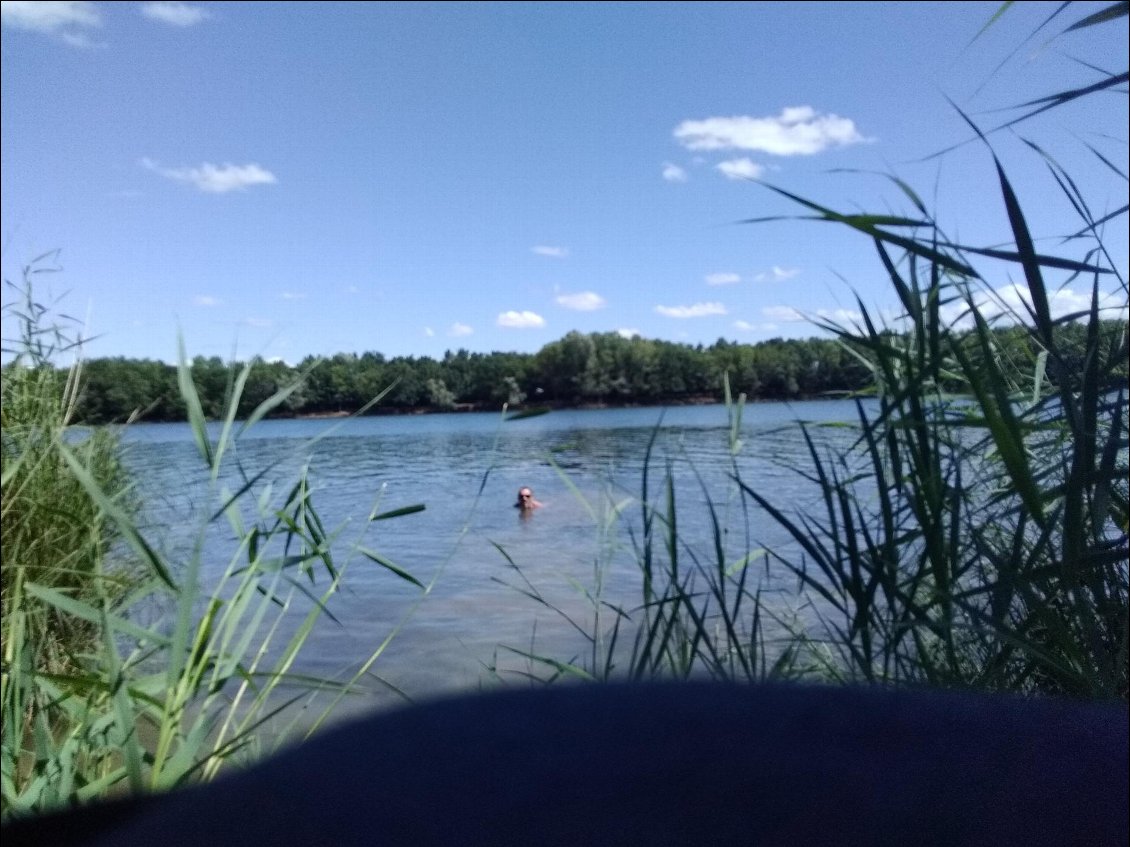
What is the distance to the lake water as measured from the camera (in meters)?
3.58

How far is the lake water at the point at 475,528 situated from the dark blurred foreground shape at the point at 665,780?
6.57ft

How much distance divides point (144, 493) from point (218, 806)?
678 centimetres

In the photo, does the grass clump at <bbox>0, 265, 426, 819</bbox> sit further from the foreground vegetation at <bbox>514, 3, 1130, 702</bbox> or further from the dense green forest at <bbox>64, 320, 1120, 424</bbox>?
the foreground vegetation at <bbox>514, 3, 1130, 702</bbox>

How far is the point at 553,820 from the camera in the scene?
814 mm

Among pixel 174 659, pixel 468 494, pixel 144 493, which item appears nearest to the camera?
pixel 174 659

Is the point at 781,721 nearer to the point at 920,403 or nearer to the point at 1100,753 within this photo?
the point at 1100,753

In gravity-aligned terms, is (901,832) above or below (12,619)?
above

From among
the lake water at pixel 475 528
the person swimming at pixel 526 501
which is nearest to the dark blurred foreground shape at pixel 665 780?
the lake water at pixel 475 528

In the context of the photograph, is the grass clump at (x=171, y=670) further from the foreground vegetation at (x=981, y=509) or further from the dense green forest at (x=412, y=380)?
the foreground vegetation at (x=981, y=509)

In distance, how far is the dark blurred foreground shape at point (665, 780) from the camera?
32.5 inches

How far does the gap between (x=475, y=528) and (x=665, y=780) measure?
1246 centimetres

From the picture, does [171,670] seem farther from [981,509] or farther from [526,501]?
[526,501]

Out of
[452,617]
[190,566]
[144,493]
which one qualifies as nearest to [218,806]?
[190,566]

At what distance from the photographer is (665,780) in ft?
2.79
